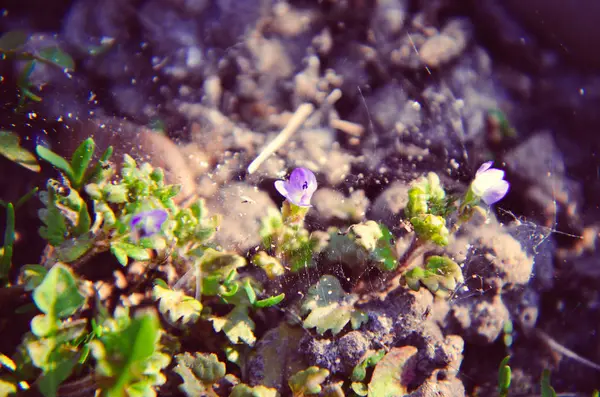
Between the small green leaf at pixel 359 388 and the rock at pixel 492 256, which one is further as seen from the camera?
the rock at pixel 492 256

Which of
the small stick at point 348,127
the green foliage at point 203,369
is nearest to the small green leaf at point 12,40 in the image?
the small stick at point 348,127

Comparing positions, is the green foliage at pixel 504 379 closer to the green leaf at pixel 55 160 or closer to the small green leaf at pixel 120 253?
the small green leaf at pixel 120 253

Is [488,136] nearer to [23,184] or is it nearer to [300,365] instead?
[300,365]

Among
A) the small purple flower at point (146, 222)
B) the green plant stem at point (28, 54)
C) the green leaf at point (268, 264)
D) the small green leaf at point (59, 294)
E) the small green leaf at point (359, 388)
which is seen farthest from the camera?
the green plant stem at point (28, 54)

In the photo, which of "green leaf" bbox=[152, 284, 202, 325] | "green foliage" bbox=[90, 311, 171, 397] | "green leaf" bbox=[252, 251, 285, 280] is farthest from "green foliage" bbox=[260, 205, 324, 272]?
"green foliage" bbox=[90, 311, 171, 397]

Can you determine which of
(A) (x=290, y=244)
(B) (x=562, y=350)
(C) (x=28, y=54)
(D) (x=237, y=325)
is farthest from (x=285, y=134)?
(B) (x=562, y=350)

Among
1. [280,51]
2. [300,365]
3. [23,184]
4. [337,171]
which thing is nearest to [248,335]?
[300,365]

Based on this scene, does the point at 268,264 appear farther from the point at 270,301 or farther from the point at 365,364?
the point at 365,364

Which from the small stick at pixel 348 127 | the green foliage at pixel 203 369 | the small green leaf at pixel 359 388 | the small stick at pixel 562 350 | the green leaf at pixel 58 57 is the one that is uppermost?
the green leaf at pixel 58 57
